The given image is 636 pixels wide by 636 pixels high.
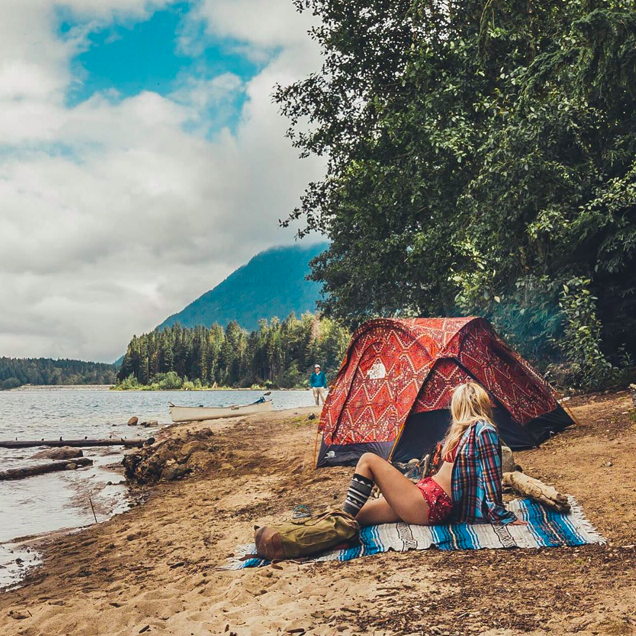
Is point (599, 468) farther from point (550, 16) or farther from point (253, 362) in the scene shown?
point (253, 362)

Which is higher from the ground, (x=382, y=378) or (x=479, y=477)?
(x=382, y=378)

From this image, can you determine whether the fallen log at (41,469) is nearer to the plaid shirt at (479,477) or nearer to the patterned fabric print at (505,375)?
the patterned fabric print at (505,375)

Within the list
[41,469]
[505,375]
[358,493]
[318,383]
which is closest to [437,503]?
[358,493]

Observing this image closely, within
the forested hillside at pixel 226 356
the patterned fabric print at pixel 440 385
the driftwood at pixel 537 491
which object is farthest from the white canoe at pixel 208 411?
the forested hillside at pixel 226 356

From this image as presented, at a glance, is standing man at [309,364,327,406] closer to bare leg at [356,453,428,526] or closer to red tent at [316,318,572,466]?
red tent at [316,318,572,466]

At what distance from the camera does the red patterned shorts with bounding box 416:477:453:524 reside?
221 inches

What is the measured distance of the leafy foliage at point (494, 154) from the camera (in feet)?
42.6

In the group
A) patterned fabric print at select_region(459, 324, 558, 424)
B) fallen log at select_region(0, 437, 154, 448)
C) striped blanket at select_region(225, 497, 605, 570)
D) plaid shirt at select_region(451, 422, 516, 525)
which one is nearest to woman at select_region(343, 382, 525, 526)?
plaid shirt at select_region(451, 422, 516, 525)

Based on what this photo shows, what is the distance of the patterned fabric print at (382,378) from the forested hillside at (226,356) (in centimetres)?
9690

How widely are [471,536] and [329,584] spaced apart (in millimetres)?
1510

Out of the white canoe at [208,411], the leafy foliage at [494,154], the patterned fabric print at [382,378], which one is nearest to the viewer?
the patterned fabric print at [382,378]

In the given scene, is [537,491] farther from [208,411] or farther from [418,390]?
[208,411]

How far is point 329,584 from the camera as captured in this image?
4785mm

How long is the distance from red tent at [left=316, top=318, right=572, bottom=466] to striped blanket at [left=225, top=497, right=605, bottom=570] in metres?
3.82
